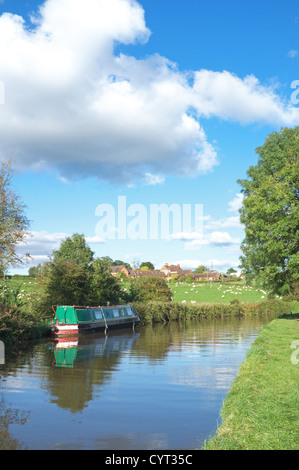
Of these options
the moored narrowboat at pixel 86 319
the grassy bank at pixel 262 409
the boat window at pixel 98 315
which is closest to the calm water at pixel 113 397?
the grassy bank at pixel 262 409

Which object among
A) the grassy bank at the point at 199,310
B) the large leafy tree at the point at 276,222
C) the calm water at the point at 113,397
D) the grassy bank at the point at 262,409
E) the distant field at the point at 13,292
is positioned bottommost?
the grassy bank at the point at 199,310

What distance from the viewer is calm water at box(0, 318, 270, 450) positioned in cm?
785

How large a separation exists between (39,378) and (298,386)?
8.24 meters

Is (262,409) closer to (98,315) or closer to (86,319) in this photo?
(86,319)

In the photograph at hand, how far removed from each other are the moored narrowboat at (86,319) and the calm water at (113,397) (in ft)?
21.9

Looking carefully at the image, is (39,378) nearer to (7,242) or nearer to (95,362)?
(95,362)

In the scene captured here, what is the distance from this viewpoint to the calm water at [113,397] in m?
7.85

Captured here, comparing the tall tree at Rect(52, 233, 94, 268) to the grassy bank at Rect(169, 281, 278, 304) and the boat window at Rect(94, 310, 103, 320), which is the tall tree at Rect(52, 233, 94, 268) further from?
the boat window at Rect(94, 310, 103, 320)

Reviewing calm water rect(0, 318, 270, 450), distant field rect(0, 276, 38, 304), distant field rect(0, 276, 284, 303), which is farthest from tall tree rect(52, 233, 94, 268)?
calm water rect(0, 318, 270, 450)

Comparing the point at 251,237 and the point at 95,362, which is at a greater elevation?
the point at 251,237

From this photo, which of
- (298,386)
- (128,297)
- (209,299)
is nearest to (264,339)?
(298,386)

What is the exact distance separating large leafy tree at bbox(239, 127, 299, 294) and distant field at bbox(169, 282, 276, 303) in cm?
3318

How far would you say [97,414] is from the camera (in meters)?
9.52

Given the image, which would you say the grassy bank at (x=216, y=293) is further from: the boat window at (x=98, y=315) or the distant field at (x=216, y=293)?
the boat window at (x=98, y=315)
